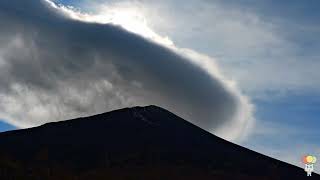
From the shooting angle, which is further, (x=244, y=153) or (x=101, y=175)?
(x=244, y=153)

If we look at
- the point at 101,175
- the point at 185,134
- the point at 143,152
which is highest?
the point at 185,134

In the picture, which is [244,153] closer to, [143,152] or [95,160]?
[143,152]

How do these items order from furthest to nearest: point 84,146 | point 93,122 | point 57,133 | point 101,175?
point 93,122 → point 57,133 → point 84,146 → point 101,175

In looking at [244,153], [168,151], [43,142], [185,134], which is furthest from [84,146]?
[244,153]

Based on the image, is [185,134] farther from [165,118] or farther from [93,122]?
[93,122]

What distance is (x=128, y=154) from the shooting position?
5679 inches

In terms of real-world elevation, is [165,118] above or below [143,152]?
above

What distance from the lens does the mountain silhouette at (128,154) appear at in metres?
131

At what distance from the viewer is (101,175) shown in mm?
129250

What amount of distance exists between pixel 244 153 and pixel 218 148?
23.0 ft

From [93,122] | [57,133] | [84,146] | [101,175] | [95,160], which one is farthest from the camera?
[93,122]

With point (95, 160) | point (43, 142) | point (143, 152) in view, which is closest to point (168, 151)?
point (143, 152)

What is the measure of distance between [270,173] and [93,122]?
56.1 m

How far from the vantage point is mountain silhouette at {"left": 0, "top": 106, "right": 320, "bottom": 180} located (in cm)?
13112
